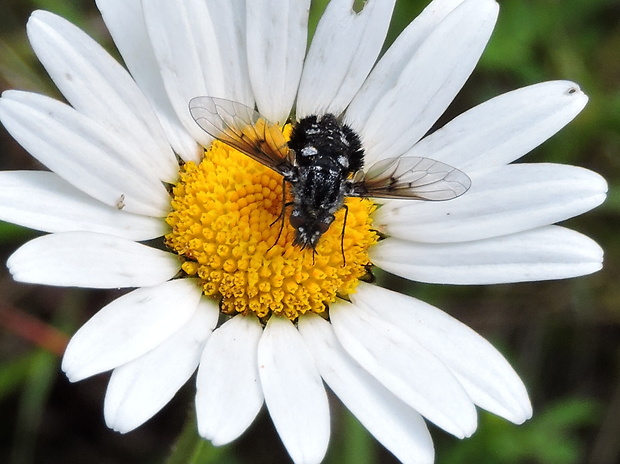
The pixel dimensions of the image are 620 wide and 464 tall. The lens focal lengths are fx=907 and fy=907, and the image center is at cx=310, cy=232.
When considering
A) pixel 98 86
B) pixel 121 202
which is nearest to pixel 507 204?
pixel 121 202

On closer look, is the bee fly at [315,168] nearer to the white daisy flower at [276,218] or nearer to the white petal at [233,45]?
the white daisy flower at [276,218]

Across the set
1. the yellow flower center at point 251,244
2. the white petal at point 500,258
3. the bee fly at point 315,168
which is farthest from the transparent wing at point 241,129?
the white petal at point 500,258

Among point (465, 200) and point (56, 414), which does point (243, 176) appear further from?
point (56, 414)

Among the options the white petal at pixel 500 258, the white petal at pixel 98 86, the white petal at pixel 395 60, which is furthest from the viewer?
the white petal at pixel 395 60

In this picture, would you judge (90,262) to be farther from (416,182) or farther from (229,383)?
(416,182)

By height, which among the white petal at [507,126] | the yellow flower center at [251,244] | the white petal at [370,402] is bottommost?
the white petal at [370,402]

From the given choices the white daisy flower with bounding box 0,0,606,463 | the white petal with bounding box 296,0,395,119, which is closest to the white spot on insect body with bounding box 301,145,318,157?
the white daisy flower with bounding box 0,0,606,463
